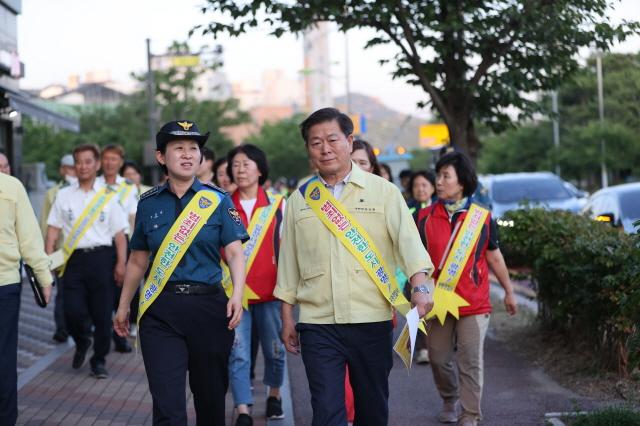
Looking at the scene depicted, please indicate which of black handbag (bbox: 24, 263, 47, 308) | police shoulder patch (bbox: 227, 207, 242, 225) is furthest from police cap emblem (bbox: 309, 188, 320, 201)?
black handbag (bbox: 24, 263, 47, 308)

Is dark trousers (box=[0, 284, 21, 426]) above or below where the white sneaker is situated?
above

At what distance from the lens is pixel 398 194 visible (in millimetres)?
4816

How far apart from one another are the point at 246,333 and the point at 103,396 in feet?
5.59

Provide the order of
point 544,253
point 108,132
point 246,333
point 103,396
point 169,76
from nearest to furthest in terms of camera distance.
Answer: point 246,333 → point 103,396 → point 544,253 → point 169,76 → point 108,132

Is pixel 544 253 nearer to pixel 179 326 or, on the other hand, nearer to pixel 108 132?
pixel 179 326

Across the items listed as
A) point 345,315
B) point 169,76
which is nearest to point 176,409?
point 345,315

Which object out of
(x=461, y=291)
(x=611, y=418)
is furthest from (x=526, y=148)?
(x=611, y=418)

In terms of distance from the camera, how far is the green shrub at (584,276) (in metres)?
7.02

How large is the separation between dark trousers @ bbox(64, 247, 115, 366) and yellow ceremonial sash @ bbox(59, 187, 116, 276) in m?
A: 0.07

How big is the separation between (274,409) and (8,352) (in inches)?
76.2

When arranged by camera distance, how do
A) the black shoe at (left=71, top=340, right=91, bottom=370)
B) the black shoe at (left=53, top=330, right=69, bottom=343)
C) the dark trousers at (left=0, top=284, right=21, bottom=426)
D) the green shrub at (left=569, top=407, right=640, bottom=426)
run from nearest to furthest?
1. the green shrub at (left=569, top=407, right=640, bottom=426)
2. the dark trousers at (left=0, top=284, right=21, bottom=426)
3. the black shoe at (left=71, top=340, right=91, bottom=370)
4. the black shoe at (left=53, top=330, right=69, bottom=343)

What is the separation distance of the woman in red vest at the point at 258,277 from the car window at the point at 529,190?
13575mm

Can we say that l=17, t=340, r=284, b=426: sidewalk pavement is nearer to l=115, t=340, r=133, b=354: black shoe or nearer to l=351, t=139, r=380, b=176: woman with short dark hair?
l=115, t=340, r=133, b=354: black shoe

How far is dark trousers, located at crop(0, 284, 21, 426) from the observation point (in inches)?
225
